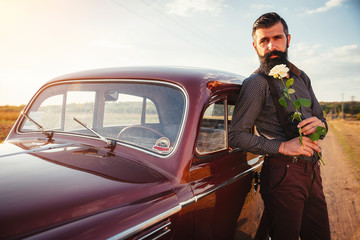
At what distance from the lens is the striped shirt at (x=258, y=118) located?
183 centimetres

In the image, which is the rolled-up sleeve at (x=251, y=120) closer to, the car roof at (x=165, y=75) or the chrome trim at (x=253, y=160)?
the car roof at (x=165, y=75)

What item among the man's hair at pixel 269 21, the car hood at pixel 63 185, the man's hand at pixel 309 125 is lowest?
the car hood at pixel 63 185

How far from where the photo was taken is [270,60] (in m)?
2.00

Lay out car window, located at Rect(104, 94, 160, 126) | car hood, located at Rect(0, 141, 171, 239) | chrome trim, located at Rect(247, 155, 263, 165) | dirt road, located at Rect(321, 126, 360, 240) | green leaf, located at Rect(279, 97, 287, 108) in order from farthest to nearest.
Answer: dirt road, located at Rect(321, 126, 360, 240), chrome trim, located at Rect(247, 155, 263, 165), car window, located at Rect(104, 94, 160, 126), green leaf, located at Rect(279, 97, 287, 108), car hood, located at Rect(0, 141, 171, 239)

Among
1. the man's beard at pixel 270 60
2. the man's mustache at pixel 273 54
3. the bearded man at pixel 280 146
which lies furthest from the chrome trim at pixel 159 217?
the man's mustache at pixel 273 54

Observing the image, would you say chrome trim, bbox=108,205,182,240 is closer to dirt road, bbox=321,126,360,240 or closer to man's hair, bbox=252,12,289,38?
man's hair, bbox=252,12,289,38

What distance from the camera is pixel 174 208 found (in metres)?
1.38

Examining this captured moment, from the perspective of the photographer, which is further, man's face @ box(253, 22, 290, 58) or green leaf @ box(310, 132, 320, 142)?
man's face @ box(253, 22, 290, 58)

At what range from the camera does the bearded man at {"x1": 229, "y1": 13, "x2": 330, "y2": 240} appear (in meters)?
1.79

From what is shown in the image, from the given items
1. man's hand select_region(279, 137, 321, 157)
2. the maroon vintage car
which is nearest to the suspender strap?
man's hand select_region(279, 137, 321, 157)

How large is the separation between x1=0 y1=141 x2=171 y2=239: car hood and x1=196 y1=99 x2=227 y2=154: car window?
450mm

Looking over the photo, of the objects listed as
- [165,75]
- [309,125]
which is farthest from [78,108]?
[309,125]

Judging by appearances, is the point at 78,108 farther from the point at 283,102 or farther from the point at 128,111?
the point at 283,102

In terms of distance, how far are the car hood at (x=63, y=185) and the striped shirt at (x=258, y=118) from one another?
2.31 feet
